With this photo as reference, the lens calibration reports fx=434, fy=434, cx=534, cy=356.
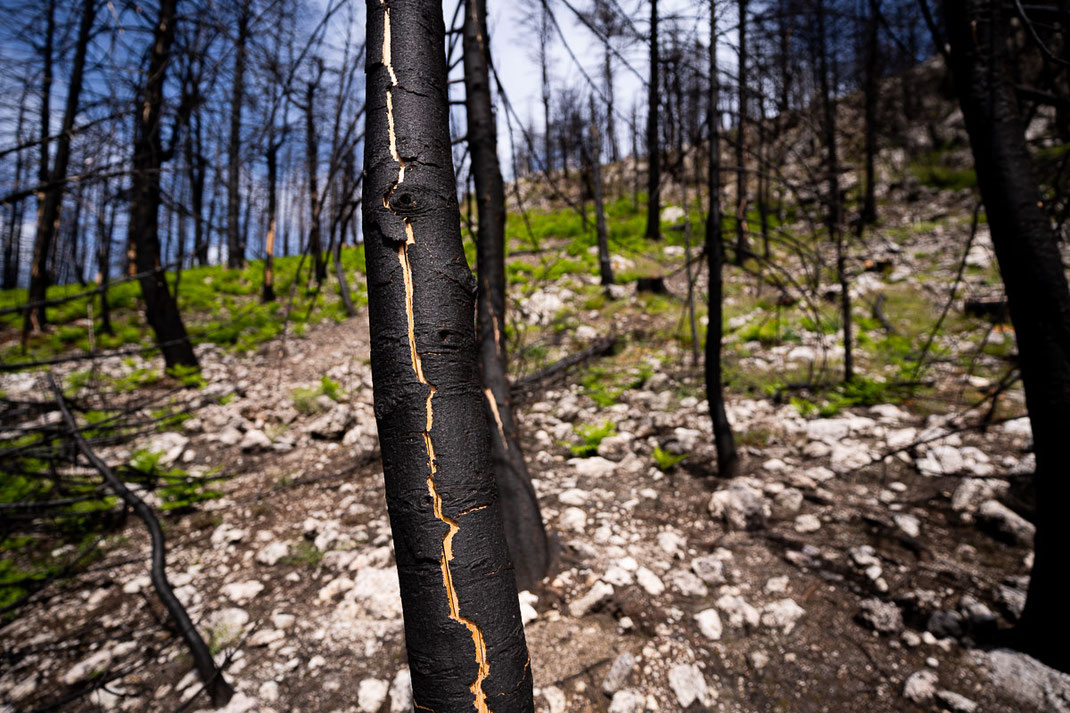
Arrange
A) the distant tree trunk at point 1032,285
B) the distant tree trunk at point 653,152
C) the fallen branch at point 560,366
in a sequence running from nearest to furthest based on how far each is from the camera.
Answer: the distant tree trunk at point 1032,285, the distant tree trunk at point 653,152, the fallen branch at point 560,366

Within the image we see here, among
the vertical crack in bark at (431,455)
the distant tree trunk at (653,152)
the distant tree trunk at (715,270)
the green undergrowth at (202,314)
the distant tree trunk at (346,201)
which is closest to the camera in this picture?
the vertical crack in bark at (431,455)

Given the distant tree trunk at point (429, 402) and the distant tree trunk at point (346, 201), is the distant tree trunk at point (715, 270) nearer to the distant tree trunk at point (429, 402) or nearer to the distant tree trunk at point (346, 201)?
the distant tree trunk at point (346, 201)

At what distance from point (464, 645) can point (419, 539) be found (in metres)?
0.21

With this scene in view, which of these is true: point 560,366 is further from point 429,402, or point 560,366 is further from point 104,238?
point 429,402

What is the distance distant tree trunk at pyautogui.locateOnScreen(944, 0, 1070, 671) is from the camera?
1.78 m

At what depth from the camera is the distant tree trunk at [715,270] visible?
10.5 ft

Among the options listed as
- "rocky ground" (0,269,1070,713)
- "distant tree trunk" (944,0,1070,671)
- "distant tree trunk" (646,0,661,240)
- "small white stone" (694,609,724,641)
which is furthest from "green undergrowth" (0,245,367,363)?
"distant tree trunk" (944,0,1070,671)

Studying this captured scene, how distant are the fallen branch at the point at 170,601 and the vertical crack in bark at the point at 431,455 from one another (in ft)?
5.37

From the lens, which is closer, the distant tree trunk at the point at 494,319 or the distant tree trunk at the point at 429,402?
the distant tree trunk at the point at 429,402

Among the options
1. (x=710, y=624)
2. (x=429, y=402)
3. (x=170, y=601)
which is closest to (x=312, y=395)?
(x=170, y=601)

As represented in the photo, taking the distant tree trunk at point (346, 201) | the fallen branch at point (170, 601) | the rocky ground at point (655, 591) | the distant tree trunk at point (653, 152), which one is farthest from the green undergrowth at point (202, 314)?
the distant tree trunk at point (653, 152)

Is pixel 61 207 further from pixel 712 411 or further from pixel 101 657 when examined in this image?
pixel 712 411

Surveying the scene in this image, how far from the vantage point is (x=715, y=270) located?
346 cm

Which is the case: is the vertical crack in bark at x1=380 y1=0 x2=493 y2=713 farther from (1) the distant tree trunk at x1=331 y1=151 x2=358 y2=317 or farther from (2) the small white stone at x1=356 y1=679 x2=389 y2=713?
(2) the small white stone at x1=356 y1=679 x2=389 y2=713
